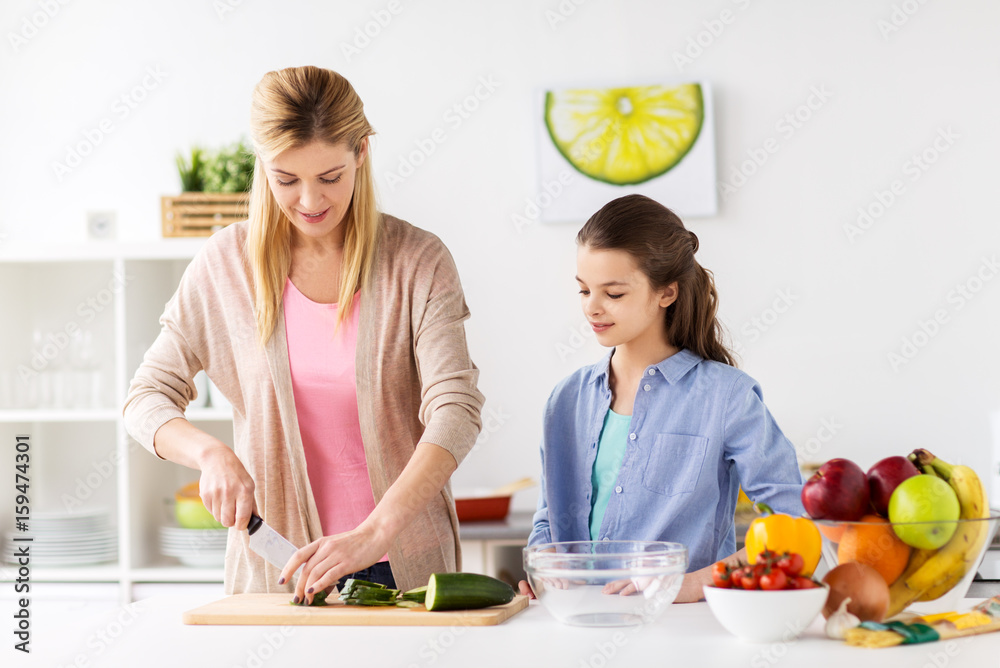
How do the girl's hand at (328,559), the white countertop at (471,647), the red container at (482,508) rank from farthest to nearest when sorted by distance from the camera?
1. the red container at (482,508)
2. the girl's hand at (328,559)
3. the white countertop at (471,647)

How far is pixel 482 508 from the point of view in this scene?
2.50 meters

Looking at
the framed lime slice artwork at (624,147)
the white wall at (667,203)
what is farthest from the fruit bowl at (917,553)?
the framed lime slice artwork at (624,147)

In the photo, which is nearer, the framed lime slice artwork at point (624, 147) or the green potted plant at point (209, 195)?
the green potted plant at point (209, 195)

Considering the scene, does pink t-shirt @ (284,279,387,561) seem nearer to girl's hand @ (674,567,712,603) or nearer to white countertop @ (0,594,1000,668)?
white countertop @ (0,594,1000,668)

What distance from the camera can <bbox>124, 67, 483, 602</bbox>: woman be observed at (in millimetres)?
1438

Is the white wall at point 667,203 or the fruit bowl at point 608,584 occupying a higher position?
the white wall at point 667,203

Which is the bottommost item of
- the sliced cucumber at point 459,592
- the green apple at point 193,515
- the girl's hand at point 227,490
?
the green apple at point 193,515

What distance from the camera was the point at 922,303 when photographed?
270 cm

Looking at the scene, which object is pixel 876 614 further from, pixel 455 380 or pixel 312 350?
pixel 312 350

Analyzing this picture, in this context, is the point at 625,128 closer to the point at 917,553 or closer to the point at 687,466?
the point at 687,466

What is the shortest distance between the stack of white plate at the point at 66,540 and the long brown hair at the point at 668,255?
184 centimetres

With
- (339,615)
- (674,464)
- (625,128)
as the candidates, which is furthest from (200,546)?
(625,128)

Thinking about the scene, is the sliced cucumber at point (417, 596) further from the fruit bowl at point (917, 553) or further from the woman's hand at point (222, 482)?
the fruit bowl at point (917, 553)

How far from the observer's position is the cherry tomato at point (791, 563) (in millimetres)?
1008
